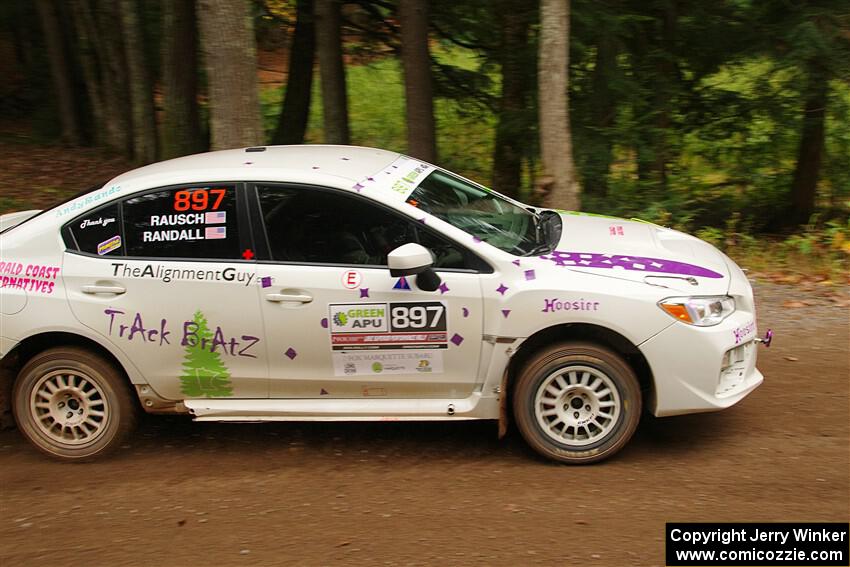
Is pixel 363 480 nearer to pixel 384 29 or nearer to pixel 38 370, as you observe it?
pixel 38 370

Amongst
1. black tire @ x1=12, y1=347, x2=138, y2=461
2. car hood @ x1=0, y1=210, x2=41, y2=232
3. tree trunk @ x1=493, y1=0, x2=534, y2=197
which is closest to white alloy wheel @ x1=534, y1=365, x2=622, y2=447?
black tire @ x1=12, y1=347, x2=138, y2=461

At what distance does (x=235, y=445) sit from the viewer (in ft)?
18.6

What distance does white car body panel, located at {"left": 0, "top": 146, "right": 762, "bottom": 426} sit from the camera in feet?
16.0

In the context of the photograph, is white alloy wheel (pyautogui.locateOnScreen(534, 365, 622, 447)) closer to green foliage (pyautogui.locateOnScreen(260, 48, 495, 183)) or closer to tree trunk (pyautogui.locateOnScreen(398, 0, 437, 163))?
tree trunk (pyautogui.locateOnScreen(398, 0, 437, 163))

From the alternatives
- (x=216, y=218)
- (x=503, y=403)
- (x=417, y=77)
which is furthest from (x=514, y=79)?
(x=503, y=403)

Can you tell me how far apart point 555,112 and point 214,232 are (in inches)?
203

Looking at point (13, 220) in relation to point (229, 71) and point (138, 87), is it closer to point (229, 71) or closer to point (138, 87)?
point (229, 71)

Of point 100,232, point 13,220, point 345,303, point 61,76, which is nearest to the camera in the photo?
point 345,303

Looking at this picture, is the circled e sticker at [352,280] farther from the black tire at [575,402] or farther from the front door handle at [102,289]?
the front door handle at [102,289]

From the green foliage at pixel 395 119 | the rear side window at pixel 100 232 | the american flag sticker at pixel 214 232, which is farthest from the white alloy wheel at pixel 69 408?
the green foliage at pixel 395 119

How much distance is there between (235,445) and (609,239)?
285cm

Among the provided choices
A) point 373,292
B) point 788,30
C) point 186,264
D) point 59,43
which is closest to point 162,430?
point 186,264

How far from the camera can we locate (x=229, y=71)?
7.85m

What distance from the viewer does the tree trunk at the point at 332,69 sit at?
11.7 meters
